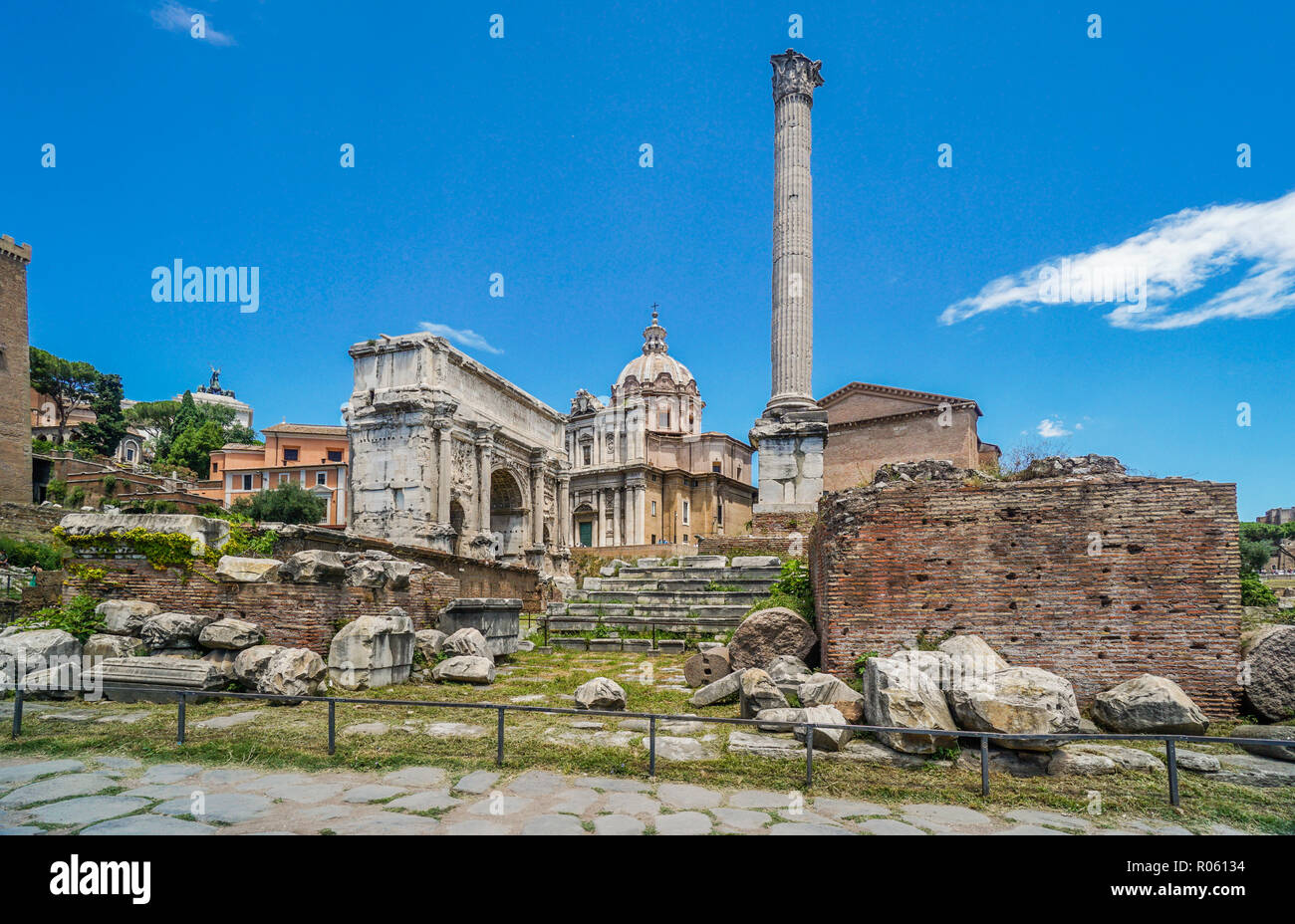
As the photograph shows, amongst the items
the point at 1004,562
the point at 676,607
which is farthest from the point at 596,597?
the point at 1004,562

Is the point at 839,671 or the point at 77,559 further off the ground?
the point at 77,559

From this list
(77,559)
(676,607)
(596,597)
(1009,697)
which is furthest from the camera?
(596,597)

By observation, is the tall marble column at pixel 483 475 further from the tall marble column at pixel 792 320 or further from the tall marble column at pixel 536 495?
the tall marble column at pixel 792 320

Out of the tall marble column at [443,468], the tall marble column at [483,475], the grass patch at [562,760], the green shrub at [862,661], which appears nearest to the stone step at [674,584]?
the green shrub at [862,661]

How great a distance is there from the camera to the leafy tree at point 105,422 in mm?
49656

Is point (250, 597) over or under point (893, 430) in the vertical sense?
under

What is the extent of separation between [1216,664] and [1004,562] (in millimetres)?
2033

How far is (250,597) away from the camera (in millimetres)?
8938

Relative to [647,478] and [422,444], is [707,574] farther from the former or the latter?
[647,478]

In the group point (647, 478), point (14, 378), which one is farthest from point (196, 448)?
point (647, 478)

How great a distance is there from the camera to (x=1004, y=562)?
7.49 metres

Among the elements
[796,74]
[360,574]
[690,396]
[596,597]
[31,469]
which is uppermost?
[796,74]

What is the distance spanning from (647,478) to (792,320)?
24.8 metres
